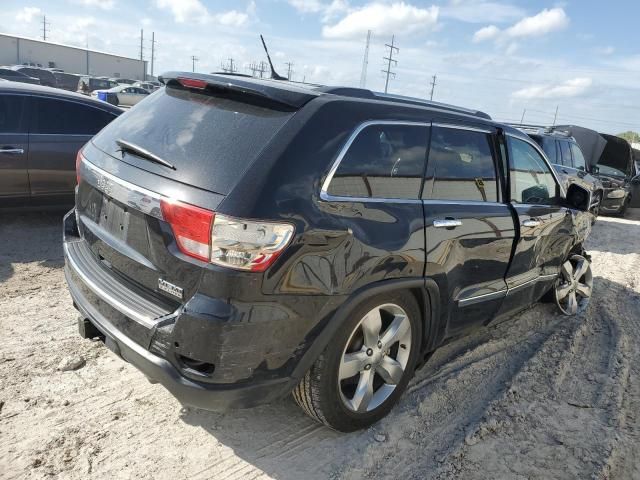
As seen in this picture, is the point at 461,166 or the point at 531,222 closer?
the point at 461,166

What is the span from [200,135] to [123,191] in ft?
1.56

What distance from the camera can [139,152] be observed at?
2.65 metres

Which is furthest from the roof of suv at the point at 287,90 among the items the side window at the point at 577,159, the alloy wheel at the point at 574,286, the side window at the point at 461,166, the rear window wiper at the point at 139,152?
the side window at the point at 577,159

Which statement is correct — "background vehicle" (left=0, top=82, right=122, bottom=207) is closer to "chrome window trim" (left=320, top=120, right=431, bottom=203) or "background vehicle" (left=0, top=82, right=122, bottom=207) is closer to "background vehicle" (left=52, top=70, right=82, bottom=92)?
"chrome window trim" (left=320, top=120, right=431, bottom=203)

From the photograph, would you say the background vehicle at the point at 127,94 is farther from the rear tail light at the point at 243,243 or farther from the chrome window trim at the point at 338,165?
the rear tail light at the point at 243,243

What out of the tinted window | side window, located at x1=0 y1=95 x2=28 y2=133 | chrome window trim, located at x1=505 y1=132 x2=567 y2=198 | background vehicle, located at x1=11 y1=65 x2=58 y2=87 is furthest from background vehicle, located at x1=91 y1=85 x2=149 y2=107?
chrome window trim, located at x1=505 y1=132 x2=567 y2=198

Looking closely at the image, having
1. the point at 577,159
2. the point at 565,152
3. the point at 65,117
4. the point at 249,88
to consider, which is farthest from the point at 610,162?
the point at 249,88

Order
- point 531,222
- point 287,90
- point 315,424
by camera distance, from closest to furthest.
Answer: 1. point 287,90
2. point 315,424
3. point 531,222

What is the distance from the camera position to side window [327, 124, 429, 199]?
2.56 meters

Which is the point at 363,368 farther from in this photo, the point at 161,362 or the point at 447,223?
the point at 161,362

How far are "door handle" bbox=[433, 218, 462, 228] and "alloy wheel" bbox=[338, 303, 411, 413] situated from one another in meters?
0.53

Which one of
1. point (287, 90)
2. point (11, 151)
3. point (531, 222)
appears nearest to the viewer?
point (287, 90)

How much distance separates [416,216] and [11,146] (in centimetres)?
482

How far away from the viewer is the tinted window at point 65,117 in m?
5.82
